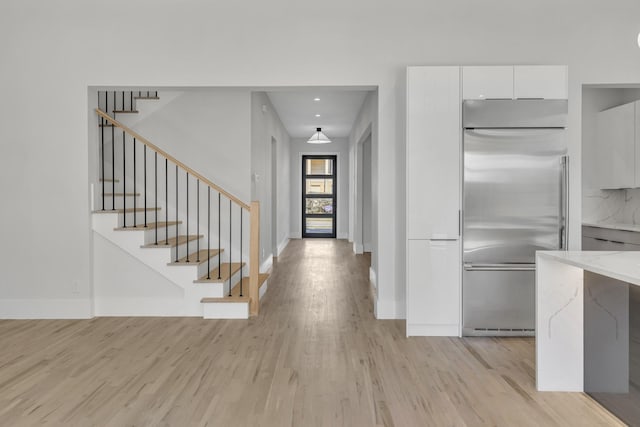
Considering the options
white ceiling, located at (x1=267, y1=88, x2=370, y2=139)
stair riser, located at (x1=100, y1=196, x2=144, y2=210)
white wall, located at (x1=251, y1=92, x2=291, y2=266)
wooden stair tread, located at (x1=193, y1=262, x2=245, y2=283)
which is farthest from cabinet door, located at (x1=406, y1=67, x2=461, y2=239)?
stair riser, located at (x1=100, y1=196, x2=144, y2=210)

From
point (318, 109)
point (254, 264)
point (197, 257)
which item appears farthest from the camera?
point (318, 109)

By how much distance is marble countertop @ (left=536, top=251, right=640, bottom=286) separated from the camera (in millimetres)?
1892

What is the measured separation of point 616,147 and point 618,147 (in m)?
0.03

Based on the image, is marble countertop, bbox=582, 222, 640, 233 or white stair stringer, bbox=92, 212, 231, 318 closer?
white stair stringer, bbox=92, 212, 231, 318

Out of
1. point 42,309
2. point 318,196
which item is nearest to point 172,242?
point 42,309

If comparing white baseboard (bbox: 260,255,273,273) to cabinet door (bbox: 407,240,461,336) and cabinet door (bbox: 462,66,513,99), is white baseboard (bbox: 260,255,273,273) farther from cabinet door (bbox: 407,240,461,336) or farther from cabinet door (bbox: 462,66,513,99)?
cabinet door (bbox: 462,66,513,99)

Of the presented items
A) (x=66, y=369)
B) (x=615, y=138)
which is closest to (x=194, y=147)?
(x=66, y=369)

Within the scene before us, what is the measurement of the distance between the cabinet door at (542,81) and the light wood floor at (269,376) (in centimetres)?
212

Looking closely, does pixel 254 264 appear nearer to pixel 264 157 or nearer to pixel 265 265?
pixel 265 265

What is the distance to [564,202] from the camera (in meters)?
3.52

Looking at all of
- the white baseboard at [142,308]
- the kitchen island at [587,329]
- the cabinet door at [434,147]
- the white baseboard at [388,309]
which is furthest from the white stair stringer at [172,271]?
the kitchen island at [587,329]

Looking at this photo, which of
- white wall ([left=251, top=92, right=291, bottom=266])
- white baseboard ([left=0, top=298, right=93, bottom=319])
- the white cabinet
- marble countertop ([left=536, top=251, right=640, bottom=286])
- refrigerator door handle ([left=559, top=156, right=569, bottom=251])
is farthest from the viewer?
white wall ([left=251, top=92, right=291, bottom=266])

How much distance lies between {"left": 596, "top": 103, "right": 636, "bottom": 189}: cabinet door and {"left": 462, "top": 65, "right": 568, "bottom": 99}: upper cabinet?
5.88ft

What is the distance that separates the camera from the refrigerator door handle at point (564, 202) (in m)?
3.52
